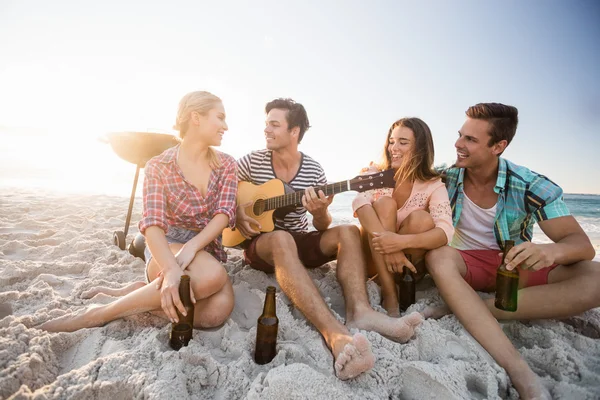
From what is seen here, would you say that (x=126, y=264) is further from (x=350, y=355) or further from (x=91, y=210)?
(x=91, y=210)

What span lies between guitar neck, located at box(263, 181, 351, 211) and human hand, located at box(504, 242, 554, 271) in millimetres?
1297

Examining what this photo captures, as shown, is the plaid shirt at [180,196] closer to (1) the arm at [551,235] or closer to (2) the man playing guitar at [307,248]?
(2) the man playing guitar at [307,248]

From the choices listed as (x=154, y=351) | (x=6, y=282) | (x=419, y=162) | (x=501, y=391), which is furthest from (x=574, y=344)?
(x=6, y=282)

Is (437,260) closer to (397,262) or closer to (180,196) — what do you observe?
(397,262)

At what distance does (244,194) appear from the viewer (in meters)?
3.52

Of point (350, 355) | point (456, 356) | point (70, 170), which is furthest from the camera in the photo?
point (70, 170)

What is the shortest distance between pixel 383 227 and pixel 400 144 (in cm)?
82

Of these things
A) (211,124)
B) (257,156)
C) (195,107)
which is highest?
(195,107)

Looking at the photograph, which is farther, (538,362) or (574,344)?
(574,344)

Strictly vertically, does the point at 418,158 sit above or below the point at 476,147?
below

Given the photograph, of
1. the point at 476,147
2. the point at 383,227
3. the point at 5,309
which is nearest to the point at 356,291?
the point at 383,227

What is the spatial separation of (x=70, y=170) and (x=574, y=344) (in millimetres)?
19843

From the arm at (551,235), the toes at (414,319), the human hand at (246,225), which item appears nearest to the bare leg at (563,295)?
the arm at (551,235)

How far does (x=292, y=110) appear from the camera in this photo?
3.69m
